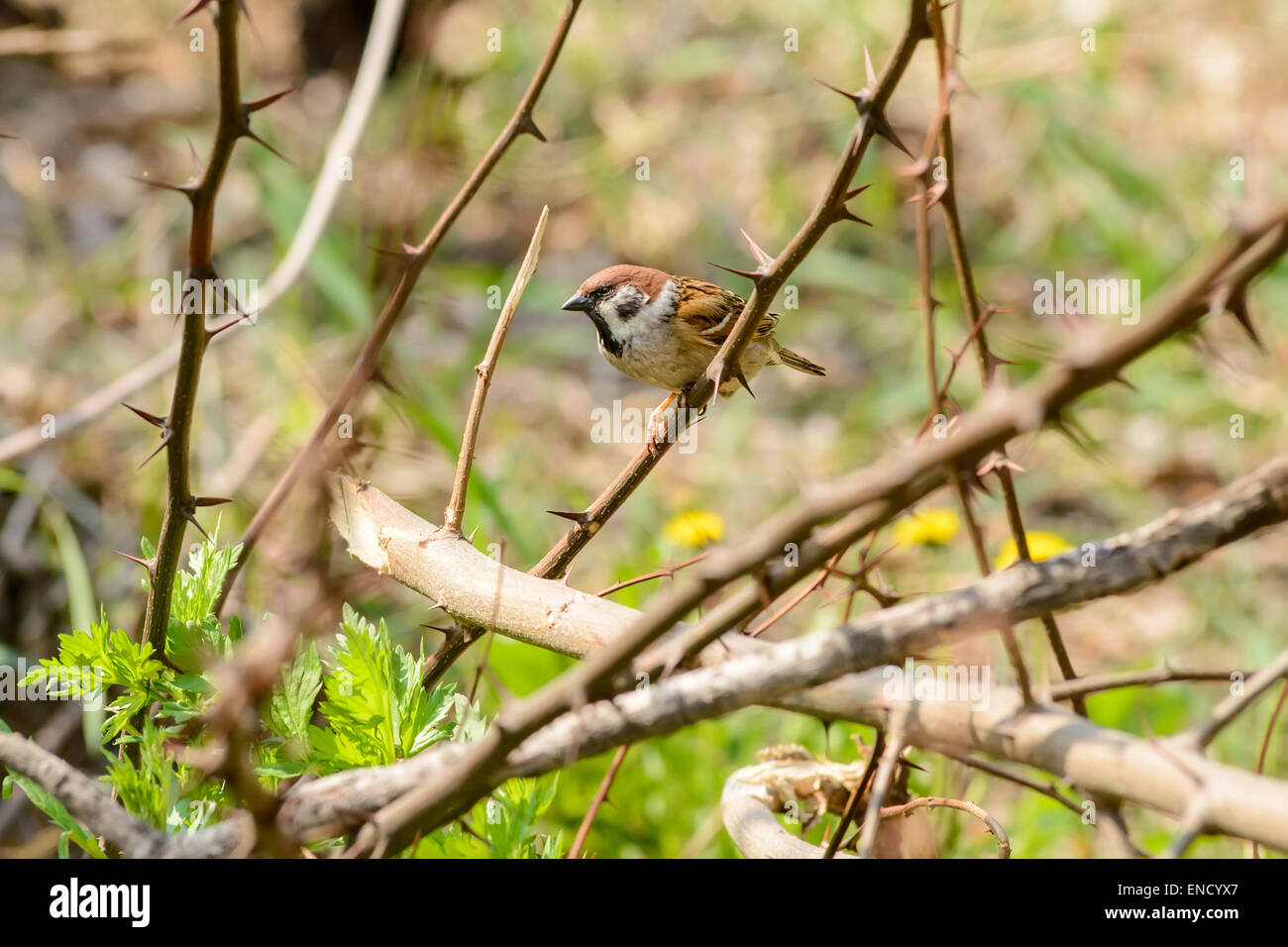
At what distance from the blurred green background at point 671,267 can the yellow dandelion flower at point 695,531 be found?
19 cm

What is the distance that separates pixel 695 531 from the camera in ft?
10.8

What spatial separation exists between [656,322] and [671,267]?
11.9ft

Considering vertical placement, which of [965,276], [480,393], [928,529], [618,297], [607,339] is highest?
[618,297]

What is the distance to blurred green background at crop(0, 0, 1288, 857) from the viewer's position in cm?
445

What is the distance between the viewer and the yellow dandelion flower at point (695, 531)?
131 inches

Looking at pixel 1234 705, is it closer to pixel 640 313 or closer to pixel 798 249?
pixel 798 249

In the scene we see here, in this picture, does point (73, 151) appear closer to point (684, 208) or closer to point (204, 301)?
point (684, 208)

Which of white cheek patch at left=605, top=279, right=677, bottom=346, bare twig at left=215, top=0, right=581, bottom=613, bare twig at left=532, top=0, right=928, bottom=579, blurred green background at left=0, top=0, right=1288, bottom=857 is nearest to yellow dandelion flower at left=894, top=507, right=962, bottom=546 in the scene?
blurred green background at left=0, top=0, right=1288, bottom=857

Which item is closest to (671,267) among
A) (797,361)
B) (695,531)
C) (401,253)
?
(797,361)

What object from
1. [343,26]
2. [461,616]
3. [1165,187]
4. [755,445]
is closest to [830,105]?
[1165,187]

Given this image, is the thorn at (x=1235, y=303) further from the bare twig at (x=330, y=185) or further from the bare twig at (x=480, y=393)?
the bare twig at (x=330, y=185)

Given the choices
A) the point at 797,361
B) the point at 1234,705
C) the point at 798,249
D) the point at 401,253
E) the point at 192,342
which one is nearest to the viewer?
the point at 1234,705
